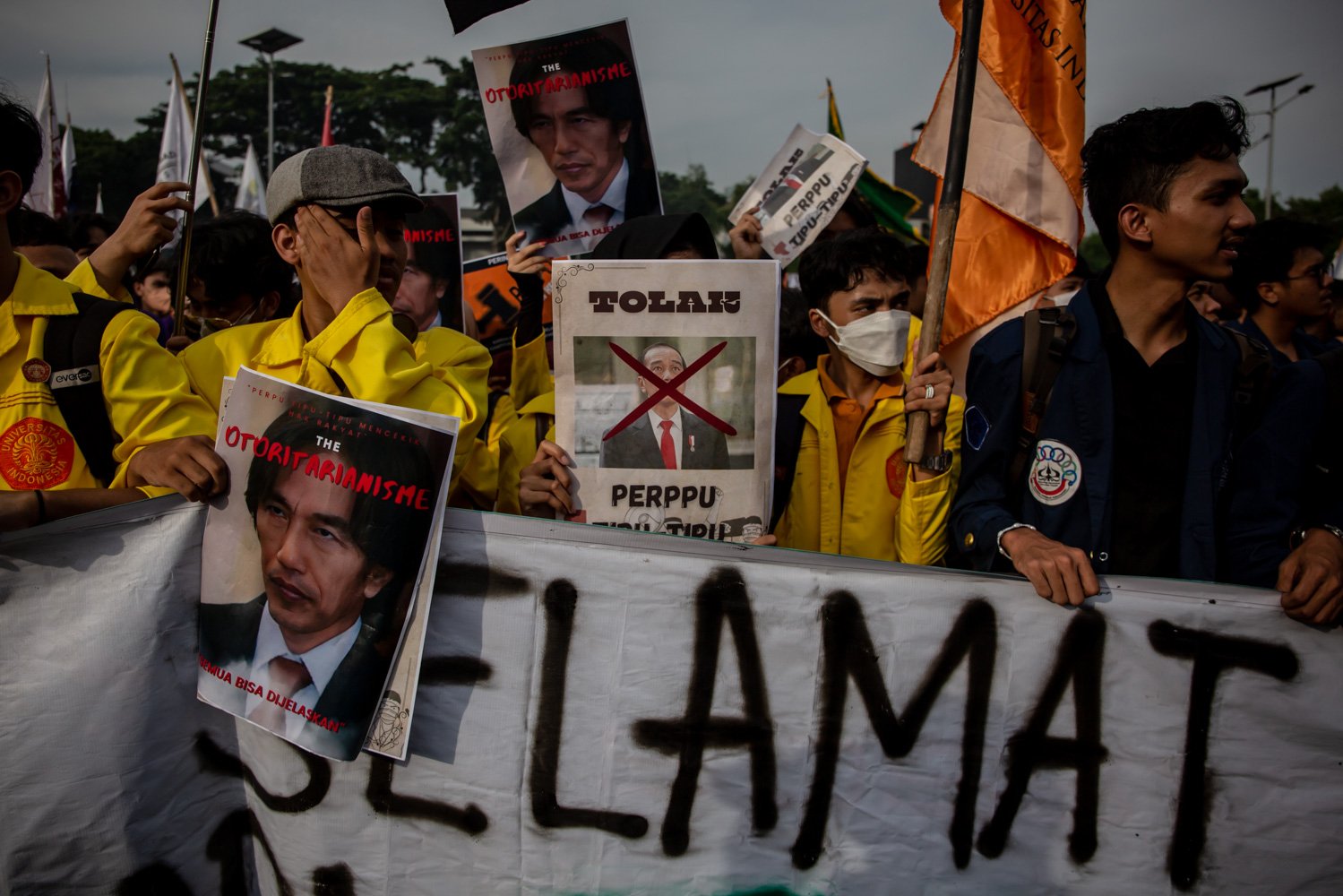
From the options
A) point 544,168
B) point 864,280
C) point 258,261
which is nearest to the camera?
point 864,280

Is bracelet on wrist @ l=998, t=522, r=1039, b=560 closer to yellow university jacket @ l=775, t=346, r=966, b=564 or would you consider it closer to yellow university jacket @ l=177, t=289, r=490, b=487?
yellow university jacket @ l=775, t=346, r=966, b=564

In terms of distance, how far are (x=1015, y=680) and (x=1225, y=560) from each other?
0.65 m

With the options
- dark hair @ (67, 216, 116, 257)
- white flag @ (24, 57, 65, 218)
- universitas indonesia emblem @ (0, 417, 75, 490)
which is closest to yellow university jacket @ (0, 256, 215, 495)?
universitas indonesia emblem @ (0, 417, 75, 490)

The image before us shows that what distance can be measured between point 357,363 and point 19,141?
0.95 m

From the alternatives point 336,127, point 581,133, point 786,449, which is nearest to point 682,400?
point 786,449

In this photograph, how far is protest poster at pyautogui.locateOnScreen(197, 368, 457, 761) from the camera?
2.10 m

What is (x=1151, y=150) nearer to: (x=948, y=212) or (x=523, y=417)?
(x=948, y=212)

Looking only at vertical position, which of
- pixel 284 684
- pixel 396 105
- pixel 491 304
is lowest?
pixel 284 684

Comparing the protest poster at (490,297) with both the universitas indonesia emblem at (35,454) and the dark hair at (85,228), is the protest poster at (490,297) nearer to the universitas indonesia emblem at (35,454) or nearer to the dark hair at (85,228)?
the dark hair at (85,228)

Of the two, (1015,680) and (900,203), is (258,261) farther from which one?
(900,203)

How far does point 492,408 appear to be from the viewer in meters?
3.42

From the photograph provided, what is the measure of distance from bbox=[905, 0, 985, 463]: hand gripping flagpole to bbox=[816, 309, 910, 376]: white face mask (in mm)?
527

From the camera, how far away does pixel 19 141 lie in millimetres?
2344

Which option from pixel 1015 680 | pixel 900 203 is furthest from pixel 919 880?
pixel 900 203
